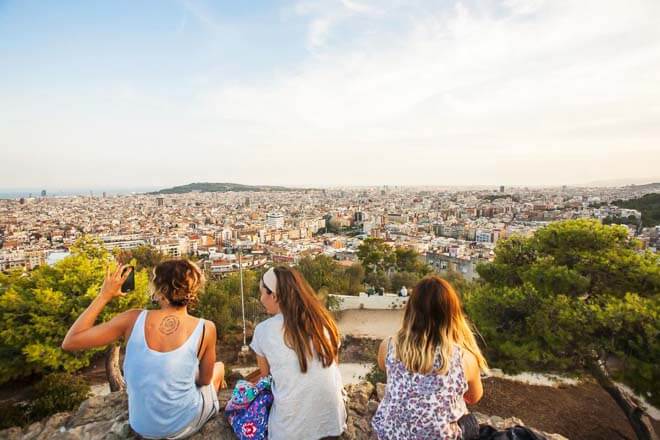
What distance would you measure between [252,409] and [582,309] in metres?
4.11

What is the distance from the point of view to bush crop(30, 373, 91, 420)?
5.60 metres

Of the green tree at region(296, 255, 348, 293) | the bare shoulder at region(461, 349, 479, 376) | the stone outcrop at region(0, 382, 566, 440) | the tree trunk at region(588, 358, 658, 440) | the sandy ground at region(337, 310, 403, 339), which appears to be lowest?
the sandy ground at region(337, 310, 403, 339)

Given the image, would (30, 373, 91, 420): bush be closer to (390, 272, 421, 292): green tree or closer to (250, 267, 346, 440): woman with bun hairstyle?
(250, 267, 346, 440): woman with bun hairstyle

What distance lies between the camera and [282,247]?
35844 mm

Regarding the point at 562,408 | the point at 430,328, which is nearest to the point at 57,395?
the point at 430,328

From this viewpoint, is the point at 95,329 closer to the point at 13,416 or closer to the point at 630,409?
the point at 13,416

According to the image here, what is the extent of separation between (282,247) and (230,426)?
111ft

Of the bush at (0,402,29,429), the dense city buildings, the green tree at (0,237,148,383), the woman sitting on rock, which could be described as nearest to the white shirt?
the woman sitting on rock

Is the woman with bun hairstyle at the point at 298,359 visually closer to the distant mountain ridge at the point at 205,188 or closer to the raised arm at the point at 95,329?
the raised arm at the point at 95,329

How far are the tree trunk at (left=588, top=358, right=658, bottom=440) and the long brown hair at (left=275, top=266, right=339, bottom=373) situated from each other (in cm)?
433

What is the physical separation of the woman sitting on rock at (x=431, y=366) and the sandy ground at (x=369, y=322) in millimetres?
9338

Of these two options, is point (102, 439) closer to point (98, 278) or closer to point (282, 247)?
point (98, 278)

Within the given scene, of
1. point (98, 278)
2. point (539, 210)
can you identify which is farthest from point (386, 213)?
point (98, 278)

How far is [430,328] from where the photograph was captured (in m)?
1.79
